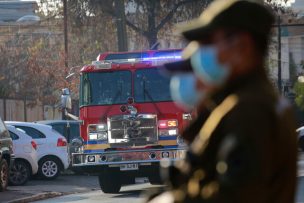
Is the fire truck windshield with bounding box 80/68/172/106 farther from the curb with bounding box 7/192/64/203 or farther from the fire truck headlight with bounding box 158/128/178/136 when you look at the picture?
the curb with bounding box 7/192/64/203

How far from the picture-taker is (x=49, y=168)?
25828 mm

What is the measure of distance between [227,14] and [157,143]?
16.4 meters

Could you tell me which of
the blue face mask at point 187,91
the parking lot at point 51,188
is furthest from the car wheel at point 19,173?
the blue face mask at point 187,91

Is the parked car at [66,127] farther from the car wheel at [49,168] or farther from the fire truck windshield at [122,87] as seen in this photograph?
the fire truck windshield at [122,87]

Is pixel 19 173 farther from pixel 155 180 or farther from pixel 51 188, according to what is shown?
pixel 155 180

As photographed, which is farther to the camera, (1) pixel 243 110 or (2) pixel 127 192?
(2) pixel 127 192

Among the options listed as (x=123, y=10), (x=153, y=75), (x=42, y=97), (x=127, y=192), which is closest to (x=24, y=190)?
(x=127, y=192)

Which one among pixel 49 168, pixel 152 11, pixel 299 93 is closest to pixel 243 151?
pixel 49 168

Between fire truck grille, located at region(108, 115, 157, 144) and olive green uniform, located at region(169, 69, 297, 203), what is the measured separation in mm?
16202

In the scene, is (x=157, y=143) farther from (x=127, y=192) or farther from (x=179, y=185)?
(x=179, y=185)

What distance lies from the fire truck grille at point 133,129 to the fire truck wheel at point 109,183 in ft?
2.87

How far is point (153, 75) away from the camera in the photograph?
20359mm

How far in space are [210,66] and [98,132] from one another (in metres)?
16.7

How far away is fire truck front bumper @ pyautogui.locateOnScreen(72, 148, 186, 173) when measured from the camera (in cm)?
2005
